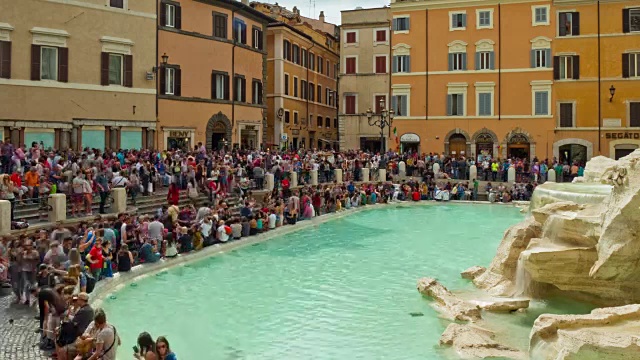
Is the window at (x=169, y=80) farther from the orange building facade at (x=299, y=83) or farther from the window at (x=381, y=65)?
the window at (x=381, y=65)

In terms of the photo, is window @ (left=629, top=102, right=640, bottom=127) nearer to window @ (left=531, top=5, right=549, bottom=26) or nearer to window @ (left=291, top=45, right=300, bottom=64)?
window @ (left=531, top=5, right=549, bottom=26)

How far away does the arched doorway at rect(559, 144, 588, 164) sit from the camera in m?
42.3

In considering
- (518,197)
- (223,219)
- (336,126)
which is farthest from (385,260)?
(336,126)

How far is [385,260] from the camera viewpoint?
1884 cm

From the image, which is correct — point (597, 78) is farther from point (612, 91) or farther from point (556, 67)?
point (556, 67)

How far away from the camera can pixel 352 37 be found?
50.1 meters

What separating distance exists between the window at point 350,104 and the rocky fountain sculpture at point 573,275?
112ft

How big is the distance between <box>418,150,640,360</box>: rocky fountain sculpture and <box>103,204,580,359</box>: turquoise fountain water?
2.42 ft

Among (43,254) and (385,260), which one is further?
(385,260)

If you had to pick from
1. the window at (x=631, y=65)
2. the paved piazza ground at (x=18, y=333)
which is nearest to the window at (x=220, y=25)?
the paved piazza ground at (x=18, y=333)

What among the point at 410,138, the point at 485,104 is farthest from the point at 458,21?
the point at 410,138

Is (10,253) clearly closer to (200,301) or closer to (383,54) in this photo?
(200,301)

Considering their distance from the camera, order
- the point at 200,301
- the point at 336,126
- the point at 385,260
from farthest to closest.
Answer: the point at 336,126 < the point at 385,260 < the point at 200,301

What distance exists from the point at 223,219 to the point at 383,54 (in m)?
31.3
